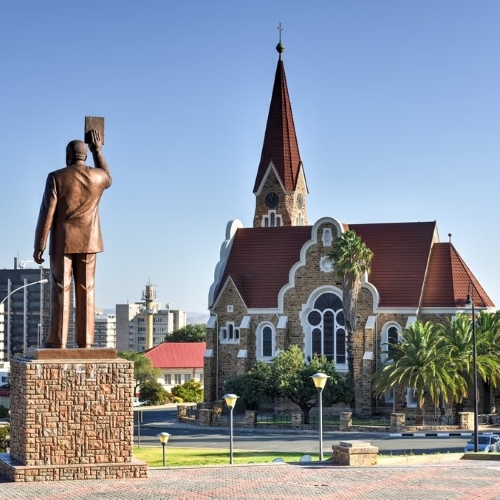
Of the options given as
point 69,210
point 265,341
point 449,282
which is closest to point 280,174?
point 265,341

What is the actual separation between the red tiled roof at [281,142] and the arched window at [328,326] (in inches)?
509

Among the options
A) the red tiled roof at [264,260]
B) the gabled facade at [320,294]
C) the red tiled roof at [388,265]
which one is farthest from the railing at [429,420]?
the red tiled roof at [264,260]

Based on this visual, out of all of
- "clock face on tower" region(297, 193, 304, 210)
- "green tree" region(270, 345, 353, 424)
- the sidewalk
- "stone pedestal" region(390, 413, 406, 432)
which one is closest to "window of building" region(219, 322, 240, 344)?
"green tree" region(270, 345, 353, 424)

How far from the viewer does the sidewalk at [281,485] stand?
16828 mm

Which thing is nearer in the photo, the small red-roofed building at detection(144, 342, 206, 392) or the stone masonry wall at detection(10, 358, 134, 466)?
the stone masonry wall at detection(10, 358, 134, 466)

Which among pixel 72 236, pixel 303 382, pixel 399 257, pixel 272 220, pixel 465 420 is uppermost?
pixel 272 220

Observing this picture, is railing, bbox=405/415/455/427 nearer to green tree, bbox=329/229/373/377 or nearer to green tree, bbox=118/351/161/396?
green tree, bbox=329/229/373/377

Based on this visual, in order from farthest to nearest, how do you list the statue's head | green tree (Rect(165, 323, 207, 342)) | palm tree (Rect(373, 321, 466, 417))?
green tree (Rect(165, 323, 207, 342))
palm tree (Rect(373, 321, 466, 417))
the statue's head

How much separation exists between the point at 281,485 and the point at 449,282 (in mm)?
45493

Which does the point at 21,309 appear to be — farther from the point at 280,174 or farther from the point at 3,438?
the point at 3,438

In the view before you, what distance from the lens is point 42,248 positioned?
18750mm

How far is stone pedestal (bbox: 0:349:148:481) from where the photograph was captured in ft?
59.2

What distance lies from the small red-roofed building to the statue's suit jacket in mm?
71563

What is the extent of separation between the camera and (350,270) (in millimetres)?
61250
